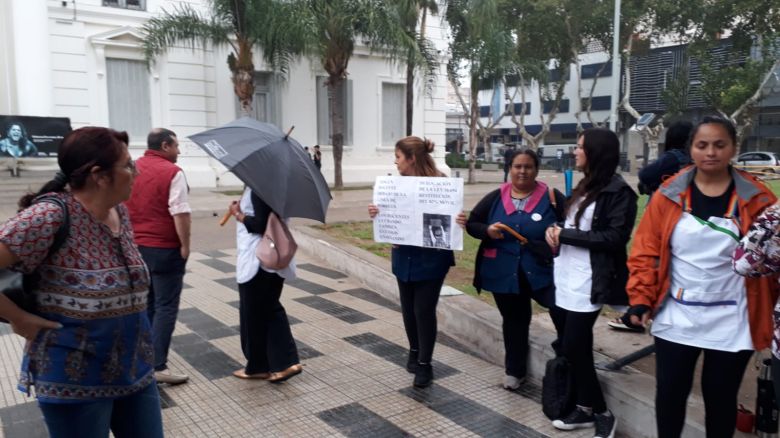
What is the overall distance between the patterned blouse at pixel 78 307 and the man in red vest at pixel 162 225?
1888mm

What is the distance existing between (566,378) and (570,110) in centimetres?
5658

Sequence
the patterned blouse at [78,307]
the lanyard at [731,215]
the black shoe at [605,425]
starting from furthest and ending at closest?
the black shoe at [605,425]
the lanyard at [731,215]
the patterned blouse at [78,307]

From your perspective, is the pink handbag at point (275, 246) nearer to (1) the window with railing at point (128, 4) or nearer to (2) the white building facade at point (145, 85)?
(2) the white building facade at point (145, 85)

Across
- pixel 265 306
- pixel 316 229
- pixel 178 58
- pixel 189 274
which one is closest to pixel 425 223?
pixel 265 306

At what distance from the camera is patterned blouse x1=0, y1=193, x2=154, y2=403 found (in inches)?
79.7

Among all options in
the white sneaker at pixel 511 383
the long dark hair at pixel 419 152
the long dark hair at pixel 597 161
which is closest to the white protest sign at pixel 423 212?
the long dark hair at pixel 419 152

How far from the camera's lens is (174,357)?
16.0 ft

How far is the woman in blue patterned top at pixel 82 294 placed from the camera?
2.03 m

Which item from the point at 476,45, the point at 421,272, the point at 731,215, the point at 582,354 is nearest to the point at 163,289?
the point at 421,272

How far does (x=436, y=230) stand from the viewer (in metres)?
4.13

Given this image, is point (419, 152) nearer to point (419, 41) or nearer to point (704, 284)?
point (704, 284)

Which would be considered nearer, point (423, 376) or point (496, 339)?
point (423, 376)

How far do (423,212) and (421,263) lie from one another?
355 mm

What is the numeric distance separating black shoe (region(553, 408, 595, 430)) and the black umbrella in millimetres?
2010
